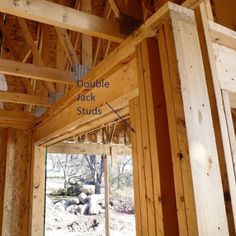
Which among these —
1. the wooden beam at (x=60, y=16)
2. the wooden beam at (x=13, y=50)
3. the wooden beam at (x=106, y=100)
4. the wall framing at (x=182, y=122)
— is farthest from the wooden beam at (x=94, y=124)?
the wooden beam at (x=13, y=50)

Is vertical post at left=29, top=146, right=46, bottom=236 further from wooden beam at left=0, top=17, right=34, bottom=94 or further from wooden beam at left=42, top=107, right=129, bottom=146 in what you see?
wooden beam at left=0, top=17, right=34, bottom=94

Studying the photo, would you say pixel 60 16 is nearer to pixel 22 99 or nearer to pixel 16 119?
pixel 22 99

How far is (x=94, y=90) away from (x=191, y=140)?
126cm

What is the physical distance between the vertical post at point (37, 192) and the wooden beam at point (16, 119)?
0.39m

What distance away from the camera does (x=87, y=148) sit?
253 inches

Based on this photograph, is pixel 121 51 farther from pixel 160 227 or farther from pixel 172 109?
pixel 160 227

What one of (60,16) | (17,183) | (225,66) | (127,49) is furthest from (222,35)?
(17,183)

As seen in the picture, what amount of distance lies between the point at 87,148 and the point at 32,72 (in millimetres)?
4056

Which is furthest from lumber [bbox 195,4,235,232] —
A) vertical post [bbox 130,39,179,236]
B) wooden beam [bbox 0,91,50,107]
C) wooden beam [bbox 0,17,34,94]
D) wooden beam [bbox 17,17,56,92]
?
wooden beam [bbox 0,17,34,94]

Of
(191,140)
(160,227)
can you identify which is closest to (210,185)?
(191,140)

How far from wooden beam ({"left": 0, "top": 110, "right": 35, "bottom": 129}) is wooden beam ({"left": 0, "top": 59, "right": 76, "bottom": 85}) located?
1.24 meters

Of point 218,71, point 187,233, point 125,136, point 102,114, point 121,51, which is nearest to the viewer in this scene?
point 187,233

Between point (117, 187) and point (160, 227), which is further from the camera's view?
point (117, 187)

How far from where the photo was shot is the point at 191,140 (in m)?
1.13
